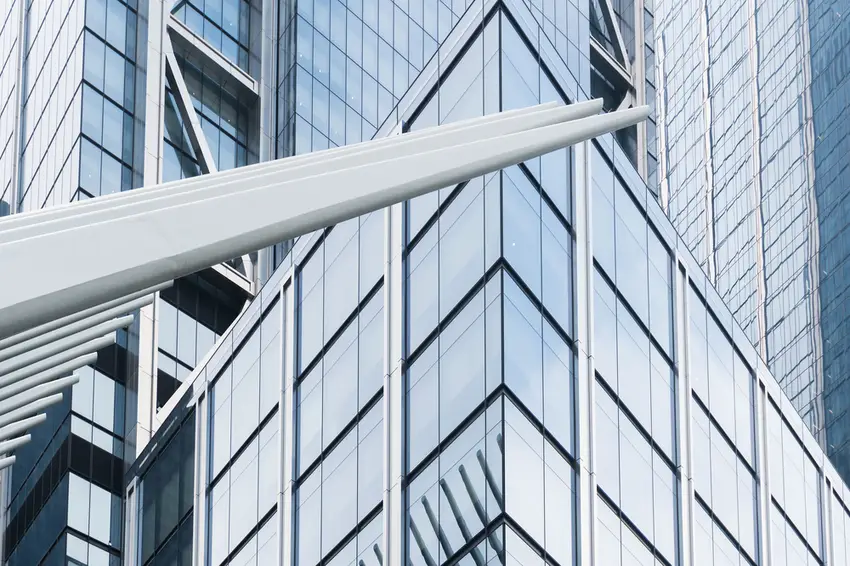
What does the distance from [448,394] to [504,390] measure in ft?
5.24

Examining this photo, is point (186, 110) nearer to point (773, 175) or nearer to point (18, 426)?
point (18, 426)

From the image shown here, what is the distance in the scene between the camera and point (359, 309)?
28906mm

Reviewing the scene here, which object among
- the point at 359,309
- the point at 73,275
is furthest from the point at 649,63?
the point at 73,275

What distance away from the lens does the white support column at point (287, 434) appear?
30.2 metres

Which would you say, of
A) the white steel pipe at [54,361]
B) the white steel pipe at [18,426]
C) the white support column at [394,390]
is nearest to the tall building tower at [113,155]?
the white support column at [394,390]

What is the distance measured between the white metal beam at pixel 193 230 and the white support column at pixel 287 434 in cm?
2247

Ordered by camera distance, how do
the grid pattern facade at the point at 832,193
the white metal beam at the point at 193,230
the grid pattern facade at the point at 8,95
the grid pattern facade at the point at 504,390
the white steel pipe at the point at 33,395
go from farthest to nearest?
the grid pattern facade at the point at 832,193, the grid pattern facade at the point at 8,95, the grid pattern facade at the point at 504,390, the white steel pipe at the point at 33,395, the white metal beam at the point at 193,230

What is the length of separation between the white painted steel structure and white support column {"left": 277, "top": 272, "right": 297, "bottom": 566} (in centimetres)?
2057

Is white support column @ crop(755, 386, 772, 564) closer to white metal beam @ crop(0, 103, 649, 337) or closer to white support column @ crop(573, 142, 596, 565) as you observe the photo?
white support column @ crop(573, 142, 596, 565)

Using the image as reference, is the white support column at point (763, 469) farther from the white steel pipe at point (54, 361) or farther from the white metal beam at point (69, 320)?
the white metal beam at point (69, 320)

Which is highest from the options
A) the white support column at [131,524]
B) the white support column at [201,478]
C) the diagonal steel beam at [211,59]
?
the diagonal steel beam at [211,59]

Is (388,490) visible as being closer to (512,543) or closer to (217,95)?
(512,543)

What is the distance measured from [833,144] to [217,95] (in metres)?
76.1

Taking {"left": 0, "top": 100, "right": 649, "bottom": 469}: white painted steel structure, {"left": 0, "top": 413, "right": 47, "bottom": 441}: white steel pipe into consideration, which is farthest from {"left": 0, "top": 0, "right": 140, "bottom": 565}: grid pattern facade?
{"left": 0, "top": 100, "right": 649, "bottom": 469}: white painted steel structure
